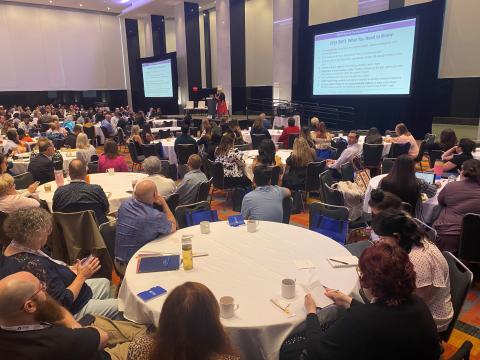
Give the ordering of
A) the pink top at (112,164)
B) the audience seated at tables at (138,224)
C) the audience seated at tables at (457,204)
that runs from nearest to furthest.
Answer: the audience seated at tables at (138,224)
the audience seated at tables at (457,204)
the pink top at (112,164)

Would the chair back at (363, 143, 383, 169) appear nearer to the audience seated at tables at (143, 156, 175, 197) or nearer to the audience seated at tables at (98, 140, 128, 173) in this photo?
the audience seated at tables at (143, 156, 175, 197)

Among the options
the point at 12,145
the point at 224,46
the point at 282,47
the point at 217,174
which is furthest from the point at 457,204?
the point at 224,46

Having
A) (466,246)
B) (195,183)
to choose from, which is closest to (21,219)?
(195,183)

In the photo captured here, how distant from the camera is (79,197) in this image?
3539 mm

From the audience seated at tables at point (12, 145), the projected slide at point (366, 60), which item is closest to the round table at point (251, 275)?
the audience seated at tables at point (12, 145)

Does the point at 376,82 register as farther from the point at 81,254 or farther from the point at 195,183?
the point at 81,254

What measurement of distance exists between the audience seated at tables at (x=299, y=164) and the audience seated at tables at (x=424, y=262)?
3.33 m

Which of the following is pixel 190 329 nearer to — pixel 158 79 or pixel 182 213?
pixel 182 213

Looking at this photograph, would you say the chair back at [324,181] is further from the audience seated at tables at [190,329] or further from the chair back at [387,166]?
the audience seated at tables at [190,329]

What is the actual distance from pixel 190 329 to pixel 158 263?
124 cm

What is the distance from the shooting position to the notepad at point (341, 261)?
2.40 m

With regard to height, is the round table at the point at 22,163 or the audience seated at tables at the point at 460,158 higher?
the audience seated at tables at the point at 460,158

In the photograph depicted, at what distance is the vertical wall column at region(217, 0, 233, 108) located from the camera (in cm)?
1547

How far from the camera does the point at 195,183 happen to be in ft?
14.9
